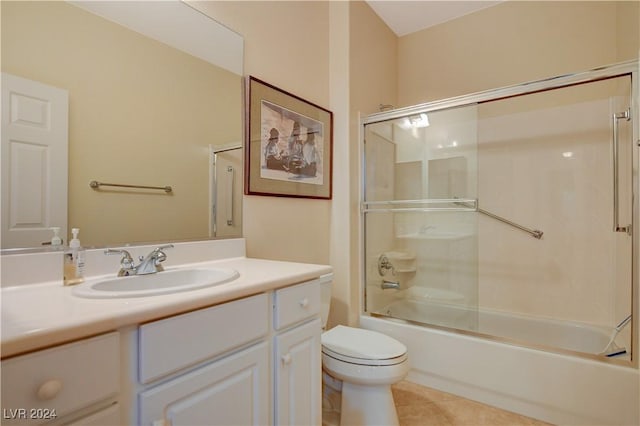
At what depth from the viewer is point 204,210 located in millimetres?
1412

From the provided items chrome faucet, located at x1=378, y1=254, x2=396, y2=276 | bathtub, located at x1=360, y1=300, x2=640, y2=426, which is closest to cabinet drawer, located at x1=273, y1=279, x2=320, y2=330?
bathtub, located at x1=360, y1=300, x2=640, y2=426

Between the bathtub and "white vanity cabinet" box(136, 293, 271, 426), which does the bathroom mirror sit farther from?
the bathtub

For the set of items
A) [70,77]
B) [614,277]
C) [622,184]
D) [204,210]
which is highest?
[70,77]

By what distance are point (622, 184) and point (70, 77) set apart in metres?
2.74

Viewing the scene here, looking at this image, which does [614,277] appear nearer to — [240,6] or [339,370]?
[339,370]

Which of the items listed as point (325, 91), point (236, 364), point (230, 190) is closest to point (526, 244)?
point (325, 91)

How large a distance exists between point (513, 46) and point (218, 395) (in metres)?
2.91

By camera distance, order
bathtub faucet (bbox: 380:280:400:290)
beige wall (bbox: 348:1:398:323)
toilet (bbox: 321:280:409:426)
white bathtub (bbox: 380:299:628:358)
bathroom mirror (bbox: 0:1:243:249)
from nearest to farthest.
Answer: bathroom mirror (bbox: 0:1:243:249) → toilet (bbox: 321:280:409:426) → white bathtub (bbox: 380:299:628:358) → beige wall (bbox: 348:1:398:323) → bathtub faucet (bbox: 380:280:400:290)

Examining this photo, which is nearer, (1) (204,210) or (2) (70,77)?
(2) (70,77)

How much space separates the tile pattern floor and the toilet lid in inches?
17.3

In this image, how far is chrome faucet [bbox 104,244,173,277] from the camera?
1.06 m

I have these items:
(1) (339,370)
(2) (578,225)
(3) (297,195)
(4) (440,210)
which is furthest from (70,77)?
(2) (578,225)

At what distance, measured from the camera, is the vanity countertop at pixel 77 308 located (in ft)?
1.77

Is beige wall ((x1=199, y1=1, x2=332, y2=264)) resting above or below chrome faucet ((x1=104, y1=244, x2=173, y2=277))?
above
